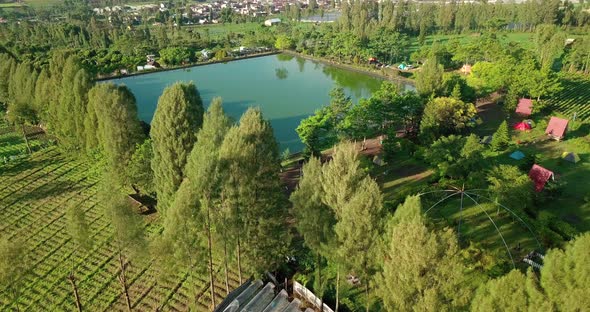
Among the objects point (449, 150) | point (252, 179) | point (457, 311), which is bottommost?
point (449, 150)

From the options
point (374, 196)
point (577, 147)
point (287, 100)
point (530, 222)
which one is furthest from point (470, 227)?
point (287, 100)

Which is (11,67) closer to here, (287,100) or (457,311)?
(287,100)

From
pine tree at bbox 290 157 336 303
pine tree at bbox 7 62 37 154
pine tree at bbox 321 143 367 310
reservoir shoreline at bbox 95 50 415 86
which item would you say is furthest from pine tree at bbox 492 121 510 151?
pine tree at bbox 7 62 37 154

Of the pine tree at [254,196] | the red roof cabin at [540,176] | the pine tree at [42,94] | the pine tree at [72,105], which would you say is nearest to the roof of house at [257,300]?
the pine tree at [254,196]

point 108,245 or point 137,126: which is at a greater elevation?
point 137,126

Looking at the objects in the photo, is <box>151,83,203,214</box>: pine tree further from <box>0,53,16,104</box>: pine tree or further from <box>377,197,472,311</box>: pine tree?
<box>0,53,16,104</box>: pine tree

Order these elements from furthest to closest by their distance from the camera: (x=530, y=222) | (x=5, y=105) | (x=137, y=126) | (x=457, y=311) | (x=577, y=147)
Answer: (x=5, y=105) < (x=577, y=147) < (x=137, y=126) < (x=530, y=222) < (x=457, y=311)

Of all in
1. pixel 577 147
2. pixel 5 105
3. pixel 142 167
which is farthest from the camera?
pixel 5 105

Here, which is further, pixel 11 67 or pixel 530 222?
pixel 11 67

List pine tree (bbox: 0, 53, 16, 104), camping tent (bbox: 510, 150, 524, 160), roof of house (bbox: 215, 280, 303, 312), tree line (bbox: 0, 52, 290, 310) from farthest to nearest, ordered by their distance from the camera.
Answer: pine tree (bbox: 0, 53, 16, 104) < camping tent (bbox: 510, 150, 524, 160) < roof of house (bbox: 215, 280, 303, 312) < tree line (bbox: 0, 52, 290, 310)
